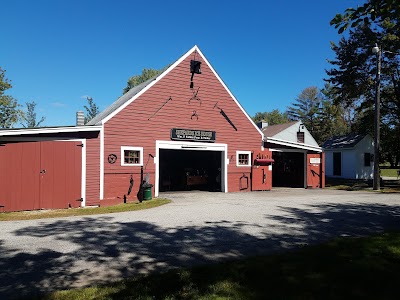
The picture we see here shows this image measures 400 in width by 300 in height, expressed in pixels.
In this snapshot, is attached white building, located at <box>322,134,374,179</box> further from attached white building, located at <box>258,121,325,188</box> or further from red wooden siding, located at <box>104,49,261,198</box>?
red wooden siding, located at <box>104,49,261,198</box>

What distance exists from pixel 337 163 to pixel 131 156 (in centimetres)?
2463

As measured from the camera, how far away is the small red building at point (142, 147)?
1386cm

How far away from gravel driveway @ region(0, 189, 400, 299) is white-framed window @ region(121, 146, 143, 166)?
429cm

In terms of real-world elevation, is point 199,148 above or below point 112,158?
above

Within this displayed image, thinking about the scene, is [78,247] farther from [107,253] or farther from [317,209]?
[317,209]

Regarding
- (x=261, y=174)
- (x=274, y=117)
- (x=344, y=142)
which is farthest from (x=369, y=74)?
(x=274, y=117)

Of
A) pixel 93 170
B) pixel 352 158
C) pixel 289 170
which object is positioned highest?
pixel 352 158

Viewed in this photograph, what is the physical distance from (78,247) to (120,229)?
202 cm

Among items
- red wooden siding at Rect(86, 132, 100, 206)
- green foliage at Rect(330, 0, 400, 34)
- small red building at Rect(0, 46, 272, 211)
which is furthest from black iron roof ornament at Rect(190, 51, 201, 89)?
green foliage at Rect(330, 0, 400, 34)

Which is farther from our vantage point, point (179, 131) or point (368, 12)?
point (179, 131)

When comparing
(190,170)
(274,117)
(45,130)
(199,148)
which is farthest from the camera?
(274,117)

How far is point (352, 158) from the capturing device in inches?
1248

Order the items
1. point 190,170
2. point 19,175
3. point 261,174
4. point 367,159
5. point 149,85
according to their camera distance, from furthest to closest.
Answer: point 367,159 < point 190,170 < point 261,174 < point 149,85 < point 19,175

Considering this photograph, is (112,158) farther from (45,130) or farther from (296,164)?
(296,164)
